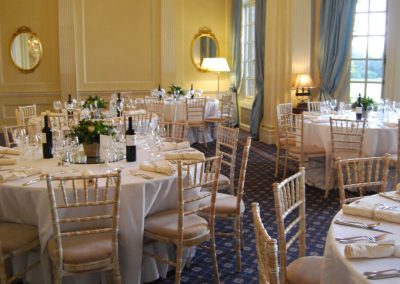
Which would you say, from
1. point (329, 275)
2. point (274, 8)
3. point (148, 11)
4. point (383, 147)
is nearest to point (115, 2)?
point (148, 11)

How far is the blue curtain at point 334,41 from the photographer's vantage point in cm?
818

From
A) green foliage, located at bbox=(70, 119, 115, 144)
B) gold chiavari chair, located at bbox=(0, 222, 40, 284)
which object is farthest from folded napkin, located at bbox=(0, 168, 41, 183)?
green foliage, located at bbox=(70, 119, 115, 144)

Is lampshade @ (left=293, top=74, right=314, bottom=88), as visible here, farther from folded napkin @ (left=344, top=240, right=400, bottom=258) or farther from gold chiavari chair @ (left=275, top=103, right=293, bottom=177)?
folded napkin @ (left=344, top=240, right=400, bottom=258)

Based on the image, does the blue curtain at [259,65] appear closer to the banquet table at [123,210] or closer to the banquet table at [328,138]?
the banquet table at [328,138]

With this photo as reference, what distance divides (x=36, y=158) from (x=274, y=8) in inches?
241

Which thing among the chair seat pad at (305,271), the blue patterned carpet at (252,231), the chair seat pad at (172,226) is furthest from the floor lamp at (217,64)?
the chair seat pad at (305,271)

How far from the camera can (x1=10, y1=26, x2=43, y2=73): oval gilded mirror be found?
1020 cm

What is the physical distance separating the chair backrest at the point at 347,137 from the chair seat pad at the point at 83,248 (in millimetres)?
3437

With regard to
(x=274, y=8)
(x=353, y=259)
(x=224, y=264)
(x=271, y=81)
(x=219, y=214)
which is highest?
(x=274, y=8)

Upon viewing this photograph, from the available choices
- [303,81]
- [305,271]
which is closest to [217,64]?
[303,81]

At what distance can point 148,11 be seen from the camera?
418 inches

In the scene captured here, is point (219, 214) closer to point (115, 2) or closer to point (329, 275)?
point (329, 275)

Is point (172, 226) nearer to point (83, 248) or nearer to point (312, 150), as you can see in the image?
point (83, 248)

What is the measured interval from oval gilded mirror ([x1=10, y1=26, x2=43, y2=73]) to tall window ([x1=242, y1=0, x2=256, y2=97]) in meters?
4.56
